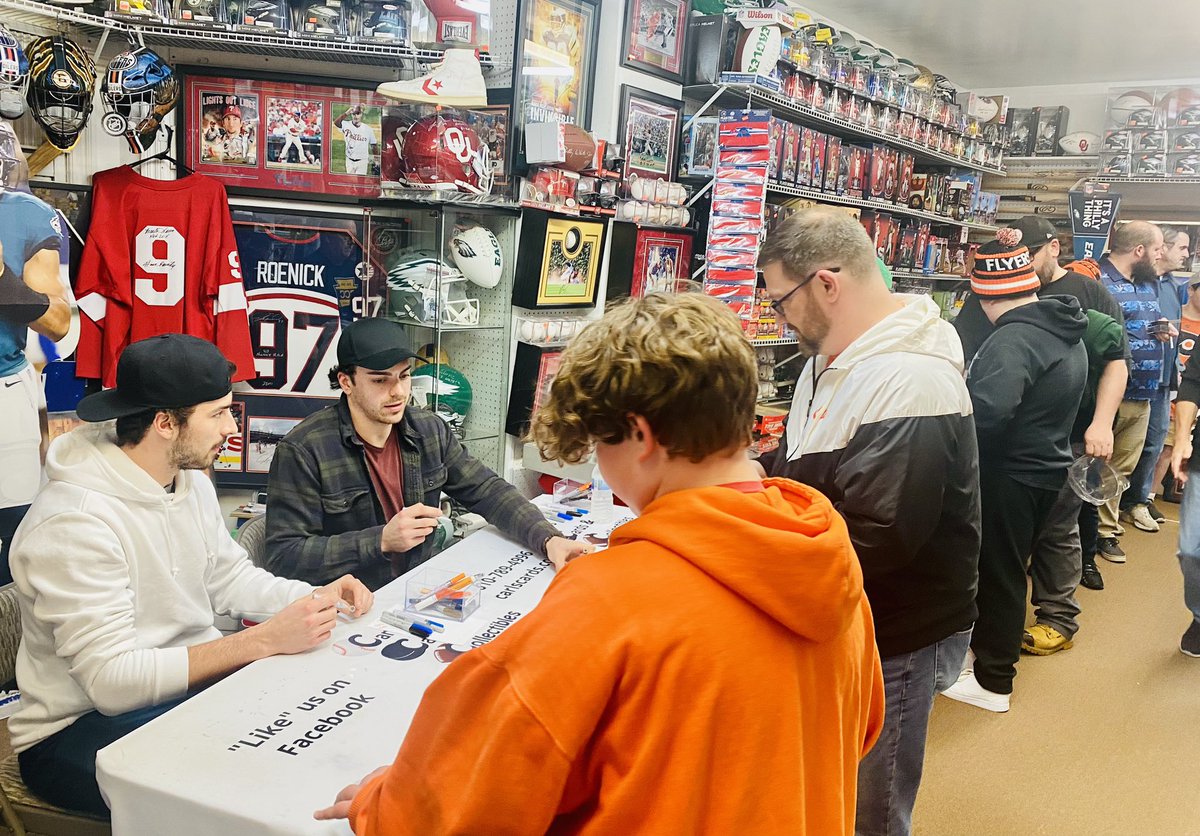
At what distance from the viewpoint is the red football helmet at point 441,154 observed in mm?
3342

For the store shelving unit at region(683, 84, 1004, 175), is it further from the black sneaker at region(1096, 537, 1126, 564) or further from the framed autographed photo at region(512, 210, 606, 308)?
the black sneaker at region(1096, 537, 1126, 564)

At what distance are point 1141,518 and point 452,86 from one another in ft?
19.1

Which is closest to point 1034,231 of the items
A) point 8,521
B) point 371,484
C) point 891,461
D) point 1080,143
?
point 891,461

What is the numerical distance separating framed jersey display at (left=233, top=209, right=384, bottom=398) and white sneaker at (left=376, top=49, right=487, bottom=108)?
0.66m

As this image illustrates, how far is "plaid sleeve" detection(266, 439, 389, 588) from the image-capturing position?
2.34 metres

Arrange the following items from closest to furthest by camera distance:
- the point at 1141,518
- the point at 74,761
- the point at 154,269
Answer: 1. the point at 74,761
2. the point at 154,269
3. the point at 1141,518

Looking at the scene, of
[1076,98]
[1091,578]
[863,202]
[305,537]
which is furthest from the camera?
[1076,98]

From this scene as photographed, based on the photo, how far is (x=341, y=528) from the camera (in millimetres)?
2547

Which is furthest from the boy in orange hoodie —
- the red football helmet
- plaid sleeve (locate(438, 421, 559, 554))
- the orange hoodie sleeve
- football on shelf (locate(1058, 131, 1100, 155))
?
football on shelf (locate(1058, 131, 1100, 155))

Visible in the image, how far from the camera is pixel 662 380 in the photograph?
0.95m

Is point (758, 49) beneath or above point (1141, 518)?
above

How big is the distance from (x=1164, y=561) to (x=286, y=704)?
5898 millimetres

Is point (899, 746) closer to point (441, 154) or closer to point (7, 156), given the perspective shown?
point (441, 154)

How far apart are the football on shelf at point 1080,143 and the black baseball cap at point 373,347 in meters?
7.33
